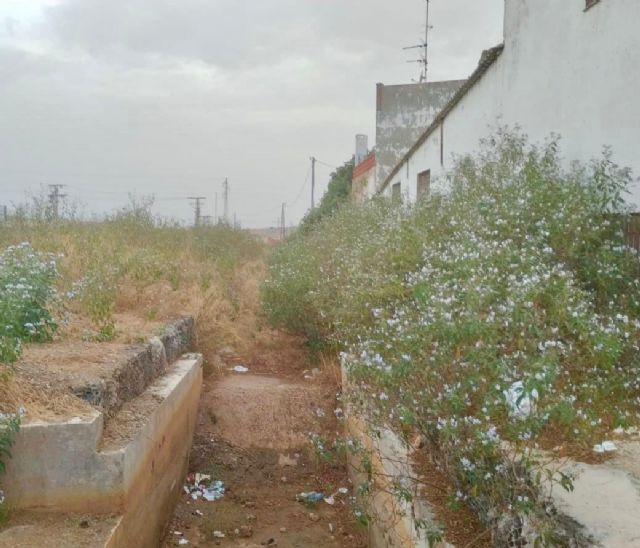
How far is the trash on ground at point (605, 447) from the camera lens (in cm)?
298

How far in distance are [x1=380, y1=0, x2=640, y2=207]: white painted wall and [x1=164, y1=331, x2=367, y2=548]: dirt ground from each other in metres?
3.38

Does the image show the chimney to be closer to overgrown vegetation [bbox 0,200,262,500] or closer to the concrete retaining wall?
overgrown vegetation [bbox 0,200,262,500]

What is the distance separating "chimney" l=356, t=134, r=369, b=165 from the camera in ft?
79.6

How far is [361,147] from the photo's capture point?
24656 mm

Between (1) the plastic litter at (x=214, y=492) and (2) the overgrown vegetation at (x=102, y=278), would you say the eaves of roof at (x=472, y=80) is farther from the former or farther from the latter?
(1) the plastic litter at (x=214, y=492)

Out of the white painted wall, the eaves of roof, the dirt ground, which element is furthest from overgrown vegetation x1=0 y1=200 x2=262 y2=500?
the white painted wall

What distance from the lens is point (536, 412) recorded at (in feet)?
8.30

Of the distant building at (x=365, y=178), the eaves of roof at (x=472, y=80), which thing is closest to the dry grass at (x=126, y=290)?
the eaves of roof at (x=472, y=80)

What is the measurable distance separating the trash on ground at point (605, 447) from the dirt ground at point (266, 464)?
7.34 feet

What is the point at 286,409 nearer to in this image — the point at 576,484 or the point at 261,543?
the point at 261,543

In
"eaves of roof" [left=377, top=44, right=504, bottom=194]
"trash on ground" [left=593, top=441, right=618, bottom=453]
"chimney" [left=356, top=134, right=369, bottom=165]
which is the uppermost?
"chimney" [left=356, top=134, right=369, bottom=165]

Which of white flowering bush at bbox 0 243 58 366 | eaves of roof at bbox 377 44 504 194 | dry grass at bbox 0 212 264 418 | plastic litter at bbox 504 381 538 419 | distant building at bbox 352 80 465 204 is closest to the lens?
plastic litter at bbox 504 381 538 419

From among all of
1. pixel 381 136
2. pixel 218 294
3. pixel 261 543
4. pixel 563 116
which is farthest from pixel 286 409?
pixel 381 136

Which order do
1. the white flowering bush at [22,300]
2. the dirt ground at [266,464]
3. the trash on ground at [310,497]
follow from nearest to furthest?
the white flowering bush at [22,300] < the dirt ground at [266,464] < the trash on ground at [310,497]
